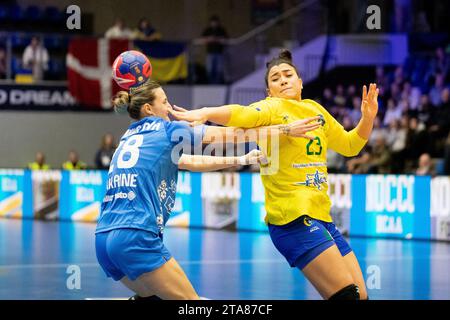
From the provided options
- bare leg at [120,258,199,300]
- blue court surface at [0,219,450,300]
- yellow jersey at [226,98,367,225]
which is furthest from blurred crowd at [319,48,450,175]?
bare leg at [120,258,199,300]

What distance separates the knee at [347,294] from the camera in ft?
24.3

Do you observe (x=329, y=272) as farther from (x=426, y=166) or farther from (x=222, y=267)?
(x=426, y=166)

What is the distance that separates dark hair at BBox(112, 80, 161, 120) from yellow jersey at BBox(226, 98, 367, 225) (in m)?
0.96

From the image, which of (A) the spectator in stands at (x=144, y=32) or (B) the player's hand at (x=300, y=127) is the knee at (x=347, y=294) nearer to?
(B) the player's hand at (x=300, y=127)

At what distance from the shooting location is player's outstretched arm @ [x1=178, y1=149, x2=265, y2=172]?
7246 mm

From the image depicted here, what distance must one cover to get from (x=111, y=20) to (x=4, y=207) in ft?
24.5

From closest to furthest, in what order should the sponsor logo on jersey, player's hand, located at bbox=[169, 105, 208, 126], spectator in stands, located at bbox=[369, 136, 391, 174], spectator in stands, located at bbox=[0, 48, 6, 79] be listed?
player's hand, located at bbox=[169, 105, 208, 126], the sponsor logo on jersey, spectator in stands, located at bbox=[369, 136, 391, 174], spectator in stands, located at bbox=[0, 48, 6, 79]

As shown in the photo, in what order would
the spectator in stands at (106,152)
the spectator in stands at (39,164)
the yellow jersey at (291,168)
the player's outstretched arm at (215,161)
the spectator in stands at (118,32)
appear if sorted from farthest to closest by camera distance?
1. the spectator in stands at (118,32)
2. the spectator in stands at (39,164)
3. the spectator in stands at (106,152)
4. the yellow jersey at (291,168)
5. the player's outstretched arm at (215,161)

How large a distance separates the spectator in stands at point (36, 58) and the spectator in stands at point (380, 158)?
10.9m

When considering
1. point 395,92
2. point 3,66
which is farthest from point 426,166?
point 3,66

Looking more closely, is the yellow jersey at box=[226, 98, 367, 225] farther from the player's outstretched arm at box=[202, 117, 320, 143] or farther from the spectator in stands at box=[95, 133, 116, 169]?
the spectator in stands at box=[95, 133, 116, 169]

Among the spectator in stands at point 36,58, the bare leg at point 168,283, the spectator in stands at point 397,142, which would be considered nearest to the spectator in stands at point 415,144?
the spectator in stands at point 397,142

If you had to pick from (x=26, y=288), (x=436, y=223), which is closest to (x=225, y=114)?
(x=26, y=288)

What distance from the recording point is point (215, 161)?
7.35m
